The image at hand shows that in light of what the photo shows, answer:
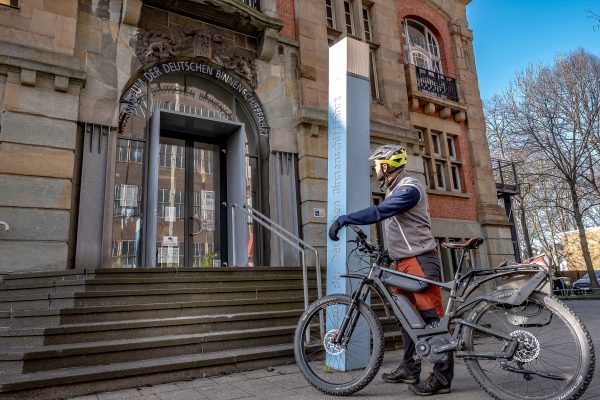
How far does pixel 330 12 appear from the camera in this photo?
13.1 metres

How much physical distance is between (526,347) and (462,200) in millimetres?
12126

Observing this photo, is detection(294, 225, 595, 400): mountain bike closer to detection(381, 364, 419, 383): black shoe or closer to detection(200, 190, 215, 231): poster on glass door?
detection(381, 364, 419, 383): black shoe

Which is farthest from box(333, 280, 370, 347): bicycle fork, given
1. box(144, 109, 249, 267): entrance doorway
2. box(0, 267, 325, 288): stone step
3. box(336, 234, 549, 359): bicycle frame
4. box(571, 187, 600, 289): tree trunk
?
box(571, 187, 600, 289): tree trunk

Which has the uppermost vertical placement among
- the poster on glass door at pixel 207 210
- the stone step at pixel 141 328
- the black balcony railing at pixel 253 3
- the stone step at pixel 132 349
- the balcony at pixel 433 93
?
the black balcony railing at pixel 253 3

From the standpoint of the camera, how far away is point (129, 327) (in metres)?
4.94

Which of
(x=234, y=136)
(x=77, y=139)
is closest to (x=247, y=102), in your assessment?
(x=234, y=136)

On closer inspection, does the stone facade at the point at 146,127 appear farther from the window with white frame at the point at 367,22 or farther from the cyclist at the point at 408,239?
the cyclist at the point at 408,239

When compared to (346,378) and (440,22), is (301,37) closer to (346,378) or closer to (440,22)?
(440,22)

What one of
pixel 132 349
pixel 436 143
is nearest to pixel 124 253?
pixel 132 349

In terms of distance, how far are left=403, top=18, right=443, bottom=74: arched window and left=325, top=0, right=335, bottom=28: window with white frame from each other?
10.9ft

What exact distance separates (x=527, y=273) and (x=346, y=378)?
177cm

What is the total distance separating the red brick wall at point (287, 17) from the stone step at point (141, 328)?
26.4ft

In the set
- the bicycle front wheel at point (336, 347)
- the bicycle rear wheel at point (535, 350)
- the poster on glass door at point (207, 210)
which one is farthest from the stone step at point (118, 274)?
the bicycle rear wheel at point (535, 350)

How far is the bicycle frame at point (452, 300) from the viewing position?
10.4ft
